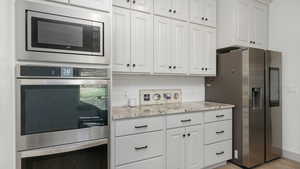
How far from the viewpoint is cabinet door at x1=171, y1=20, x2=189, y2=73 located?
2.41 meters

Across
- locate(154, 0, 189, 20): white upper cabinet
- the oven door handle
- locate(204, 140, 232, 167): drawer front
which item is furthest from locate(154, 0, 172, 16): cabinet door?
locate(204, 140, 232, 167): drawer front

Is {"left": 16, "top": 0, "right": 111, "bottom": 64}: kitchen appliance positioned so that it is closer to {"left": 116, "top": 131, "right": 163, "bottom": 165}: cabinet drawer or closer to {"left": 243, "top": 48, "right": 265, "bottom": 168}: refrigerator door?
{"left": 116, "top": 131, "right": 163, "bottom": 165}: cabinet drawer

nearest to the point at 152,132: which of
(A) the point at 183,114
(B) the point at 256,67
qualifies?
(A) the point at 183,114

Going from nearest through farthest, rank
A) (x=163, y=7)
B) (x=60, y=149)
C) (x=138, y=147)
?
(x=60, y=149) → (x=138, y=147) → (x=163, y=7)

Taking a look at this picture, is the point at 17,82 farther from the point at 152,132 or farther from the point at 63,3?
the point at 152,132

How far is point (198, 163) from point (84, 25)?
2.13 metres

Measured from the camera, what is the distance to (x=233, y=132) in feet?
8.32

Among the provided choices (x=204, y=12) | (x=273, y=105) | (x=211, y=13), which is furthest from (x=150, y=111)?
(x=273, y=105)

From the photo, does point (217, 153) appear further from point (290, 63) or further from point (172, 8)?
point (172, 8)

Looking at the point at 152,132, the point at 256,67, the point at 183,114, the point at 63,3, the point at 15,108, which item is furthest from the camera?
the point at 256,67

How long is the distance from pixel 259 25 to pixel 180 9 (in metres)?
1.56

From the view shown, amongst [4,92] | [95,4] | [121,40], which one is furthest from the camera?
[121,40]

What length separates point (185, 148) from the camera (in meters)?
2.12

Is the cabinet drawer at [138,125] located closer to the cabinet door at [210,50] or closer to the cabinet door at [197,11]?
the cabinet door at [210,50]
